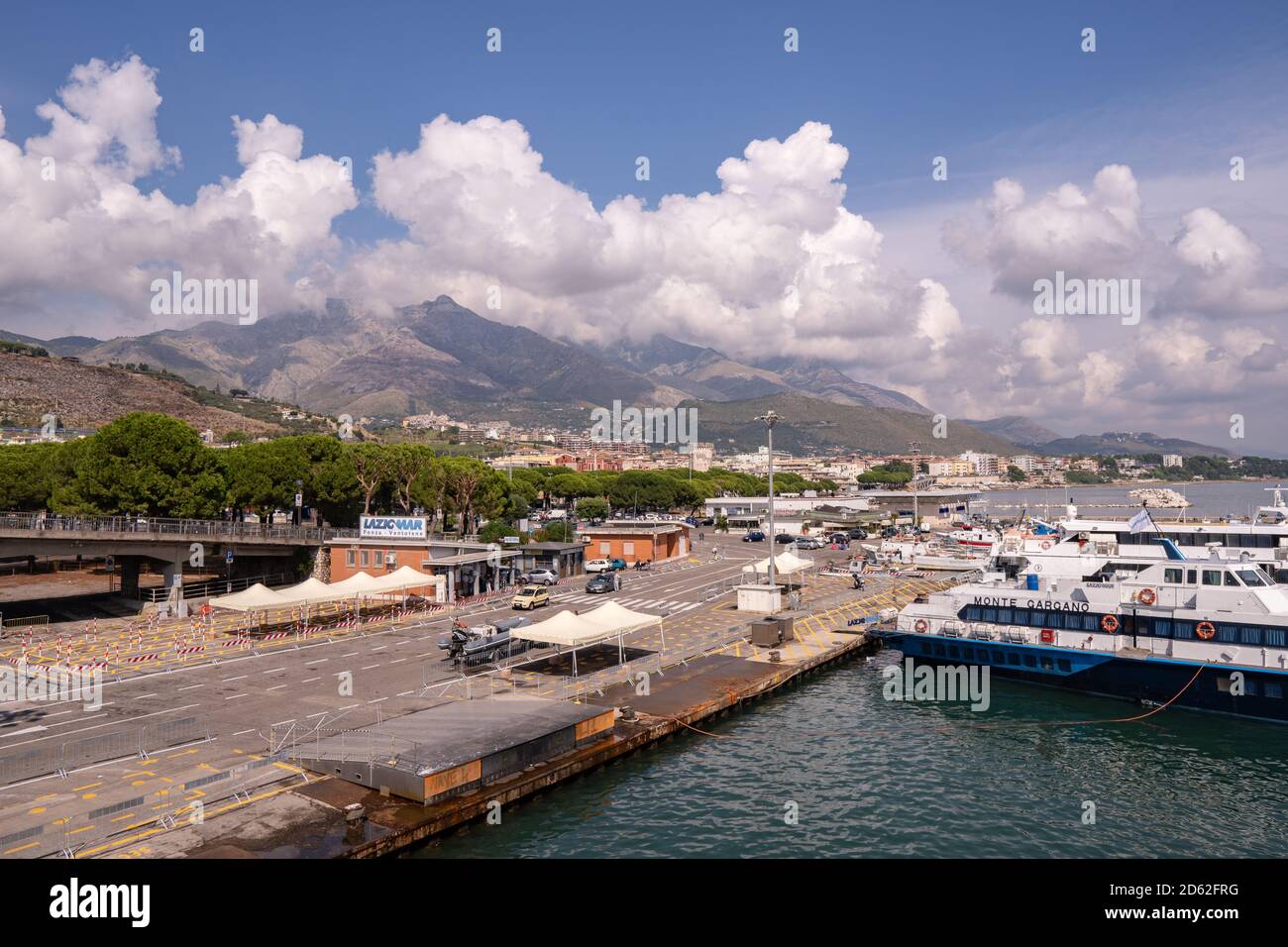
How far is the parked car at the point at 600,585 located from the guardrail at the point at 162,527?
19.8 meters

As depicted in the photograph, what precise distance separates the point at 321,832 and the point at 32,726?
51.6 feet

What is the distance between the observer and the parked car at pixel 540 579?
6241cm

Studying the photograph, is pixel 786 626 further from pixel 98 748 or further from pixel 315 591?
pixel 98 748

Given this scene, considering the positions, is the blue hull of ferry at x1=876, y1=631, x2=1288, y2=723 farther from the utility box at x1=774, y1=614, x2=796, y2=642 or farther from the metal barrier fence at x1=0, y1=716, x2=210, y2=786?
the metal barrier fence at x1=0, y1=716, x2=210, y2=786

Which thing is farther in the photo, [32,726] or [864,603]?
[864,603]

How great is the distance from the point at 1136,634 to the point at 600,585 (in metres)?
34.6

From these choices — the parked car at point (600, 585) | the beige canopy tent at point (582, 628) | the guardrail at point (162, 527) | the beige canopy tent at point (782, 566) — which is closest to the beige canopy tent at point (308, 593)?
the guardrail at point (162, 527)

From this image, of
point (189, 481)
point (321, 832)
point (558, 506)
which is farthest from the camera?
point (558, 506)

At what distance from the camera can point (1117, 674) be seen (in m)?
34.6

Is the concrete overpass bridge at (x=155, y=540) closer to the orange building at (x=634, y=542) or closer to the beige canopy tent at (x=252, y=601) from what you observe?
the beige canopy tent at (x=252, y=601)

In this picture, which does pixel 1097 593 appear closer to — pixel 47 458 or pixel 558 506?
pixel 47 458

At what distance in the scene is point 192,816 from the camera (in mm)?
18672
